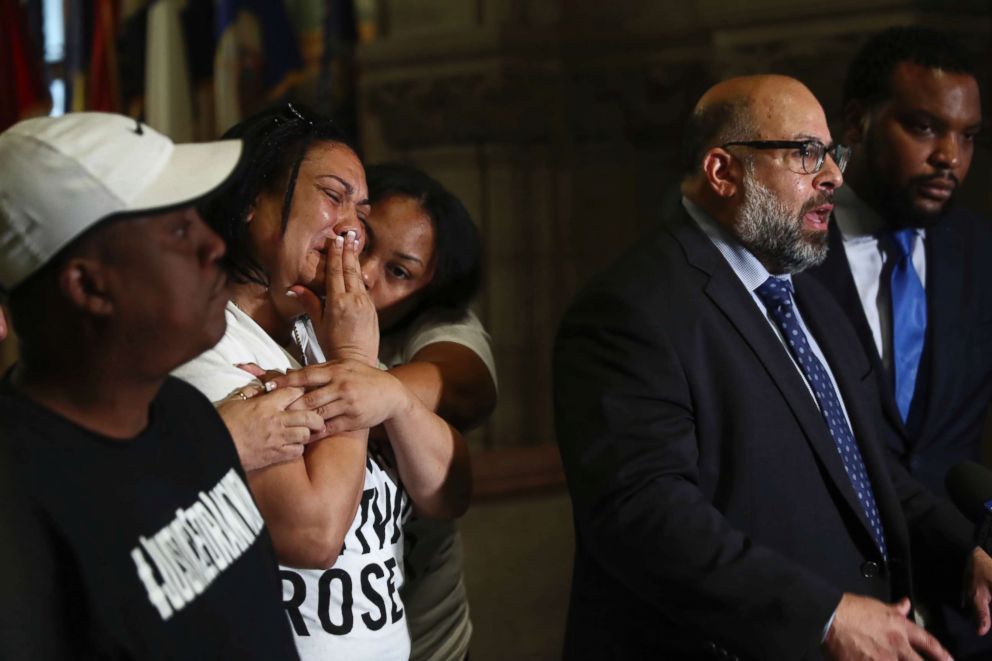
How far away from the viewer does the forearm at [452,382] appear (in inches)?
89.6

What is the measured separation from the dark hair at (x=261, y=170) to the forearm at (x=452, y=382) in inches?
15.5

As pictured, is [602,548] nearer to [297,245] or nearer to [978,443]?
[297,245]

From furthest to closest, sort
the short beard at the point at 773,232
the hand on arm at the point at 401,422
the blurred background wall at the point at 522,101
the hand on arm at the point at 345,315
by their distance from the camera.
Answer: the blurred background wall at the point at 522,101, the short beard at the point at 773,232, the hand on arm at the point at 345,315, the hand on arm at the point at 401,422

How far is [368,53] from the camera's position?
5828 millimetres

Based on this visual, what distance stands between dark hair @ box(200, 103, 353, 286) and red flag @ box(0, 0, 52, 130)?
5196mm

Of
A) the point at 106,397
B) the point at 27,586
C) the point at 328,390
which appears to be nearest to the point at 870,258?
the point at 328,390

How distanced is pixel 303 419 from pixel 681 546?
2.32 feet

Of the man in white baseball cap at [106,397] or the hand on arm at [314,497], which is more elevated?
the man in white baseball cap at [106,397]

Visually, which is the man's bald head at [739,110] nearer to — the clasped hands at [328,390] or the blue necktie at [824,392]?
the blue necktie at [824,392]

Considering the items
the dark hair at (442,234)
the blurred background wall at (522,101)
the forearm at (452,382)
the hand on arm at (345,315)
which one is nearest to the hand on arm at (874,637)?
the forearm at (452,382)

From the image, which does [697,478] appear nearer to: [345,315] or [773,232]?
[773,232]

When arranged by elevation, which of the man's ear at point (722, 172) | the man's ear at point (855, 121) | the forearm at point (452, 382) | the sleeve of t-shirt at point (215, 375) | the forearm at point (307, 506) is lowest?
the forearm at point (452, 382)

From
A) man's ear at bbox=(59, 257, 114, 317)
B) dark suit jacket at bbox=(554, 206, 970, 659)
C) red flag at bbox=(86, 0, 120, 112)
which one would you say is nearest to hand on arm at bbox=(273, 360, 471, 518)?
dark suit jacket at bbox=(554, 206, 970, 659)

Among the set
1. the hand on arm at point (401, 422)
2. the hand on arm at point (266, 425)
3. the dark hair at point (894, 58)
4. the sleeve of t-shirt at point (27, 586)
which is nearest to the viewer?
the sleeve of t-shirt at point (27, 586)
